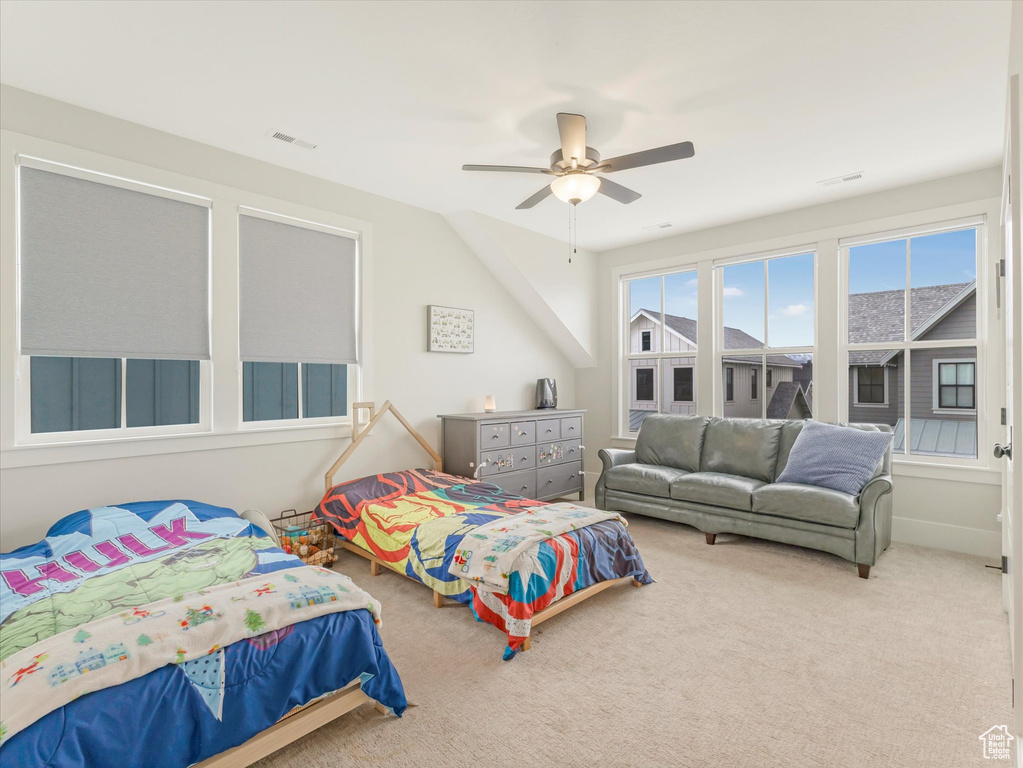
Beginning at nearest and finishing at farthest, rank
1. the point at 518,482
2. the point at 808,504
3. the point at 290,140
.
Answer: the point at 290,140
the point at 808,504
the point at 518,482

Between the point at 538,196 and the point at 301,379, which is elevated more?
the point at 538,196

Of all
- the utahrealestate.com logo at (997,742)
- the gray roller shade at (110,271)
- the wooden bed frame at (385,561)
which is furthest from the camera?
the gray roller shade at (110,271)

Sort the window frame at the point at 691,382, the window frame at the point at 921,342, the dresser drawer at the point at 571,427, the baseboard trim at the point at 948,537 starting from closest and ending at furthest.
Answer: the baseboard trim at the point at 948,537
the window frame at the point at 921,342
the dresser drawer at the point at 571,427
the window frame at the point at 691,382

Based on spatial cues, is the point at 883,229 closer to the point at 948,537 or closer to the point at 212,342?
the point at 948,537

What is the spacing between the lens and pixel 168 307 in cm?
319

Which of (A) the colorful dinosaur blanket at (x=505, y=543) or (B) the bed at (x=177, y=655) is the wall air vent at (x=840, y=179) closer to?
(A) the colorful dinosaur blanket at (x=505, y=543)

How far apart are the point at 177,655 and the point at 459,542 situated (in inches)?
56.4

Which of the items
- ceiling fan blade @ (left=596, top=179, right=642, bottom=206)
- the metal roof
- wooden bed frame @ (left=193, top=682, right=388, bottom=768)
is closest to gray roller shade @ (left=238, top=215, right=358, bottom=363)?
ceiling fan blade @ (left=596, top=179, right=642, bottom=206)

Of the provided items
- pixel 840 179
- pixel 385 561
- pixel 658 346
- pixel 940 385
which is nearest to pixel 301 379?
pixel 385 561

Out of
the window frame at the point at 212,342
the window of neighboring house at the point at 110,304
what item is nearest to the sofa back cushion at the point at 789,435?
the window frame at the point at 212,342

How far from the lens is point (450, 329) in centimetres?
478

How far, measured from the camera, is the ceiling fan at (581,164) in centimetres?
261

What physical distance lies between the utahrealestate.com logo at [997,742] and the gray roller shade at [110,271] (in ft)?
13.7

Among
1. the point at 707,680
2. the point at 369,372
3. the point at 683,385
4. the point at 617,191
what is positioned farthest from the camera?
the point at 683,385
